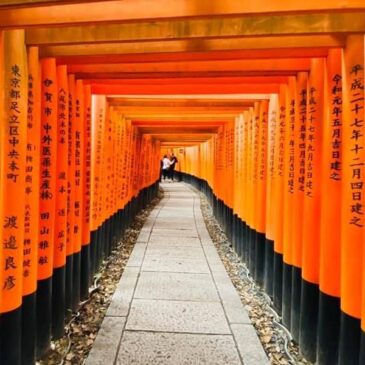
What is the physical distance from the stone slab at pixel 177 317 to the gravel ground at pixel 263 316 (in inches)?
15.1

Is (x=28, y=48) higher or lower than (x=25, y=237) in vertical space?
higher

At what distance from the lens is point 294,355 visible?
3367mm

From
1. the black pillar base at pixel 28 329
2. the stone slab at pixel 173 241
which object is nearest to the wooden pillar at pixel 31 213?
the black pillar base at pixel 28 329

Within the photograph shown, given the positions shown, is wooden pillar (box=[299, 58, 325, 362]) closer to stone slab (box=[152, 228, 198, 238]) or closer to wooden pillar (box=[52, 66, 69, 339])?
wooden pillar (box=[52, 66, 69, 339])

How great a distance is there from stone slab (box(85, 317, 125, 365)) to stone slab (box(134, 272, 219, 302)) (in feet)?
2.71

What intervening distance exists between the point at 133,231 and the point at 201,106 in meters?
4.32

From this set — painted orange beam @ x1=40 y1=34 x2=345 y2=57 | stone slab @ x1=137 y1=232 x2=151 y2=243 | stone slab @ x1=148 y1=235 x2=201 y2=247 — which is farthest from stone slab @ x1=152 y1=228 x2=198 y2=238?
painted orange beam @ x1=40 y1=34 x2=345 y2=57

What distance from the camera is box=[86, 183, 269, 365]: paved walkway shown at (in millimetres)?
3320

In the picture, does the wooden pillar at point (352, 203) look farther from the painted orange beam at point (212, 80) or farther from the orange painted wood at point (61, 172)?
the orange painted wood at point (61, 172)

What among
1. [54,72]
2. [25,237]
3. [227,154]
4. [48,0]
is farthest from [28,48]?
[227,154]

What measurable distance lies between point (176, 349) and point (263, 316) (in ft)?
4.25

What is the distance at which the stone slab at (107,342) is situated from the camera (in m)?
3.23

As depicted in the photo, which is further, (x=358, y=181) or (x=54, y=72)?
(x=54, y=72)

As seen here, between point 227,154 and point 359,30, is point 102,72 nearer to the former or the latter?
point 359,30
